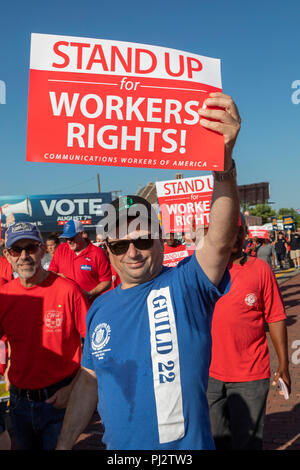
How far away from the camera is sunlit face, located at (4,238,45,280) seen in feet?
11.3

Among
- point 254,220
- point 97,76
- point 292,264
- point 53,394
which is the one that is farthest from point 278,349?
point 254,220

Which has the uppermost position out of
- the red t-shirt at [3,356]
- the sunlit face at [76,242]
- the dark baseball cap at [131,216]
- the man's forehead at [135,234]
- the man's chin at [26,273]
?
the sunlit face at [76,242]

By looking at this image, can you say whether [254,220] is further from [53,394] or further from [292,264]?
[53,394]

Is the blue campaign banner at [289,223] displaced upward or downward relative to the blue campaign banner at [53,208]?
downward

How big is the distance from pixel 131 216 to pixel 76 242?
14.4 ft

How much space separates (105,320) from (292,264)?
78.1ft

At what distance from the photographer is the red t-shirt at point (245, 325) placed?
3410mm

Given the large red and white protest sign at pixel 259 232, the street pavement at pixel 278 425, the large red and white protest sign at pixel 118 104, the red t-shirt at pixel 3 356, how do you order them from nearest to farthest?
the large red and white protest sign at pixel 118 104 < the red t-shirt at pixel 3 356 < the street pavement at pixel 278 425 < the large red and white protest sign at pixel 259 232

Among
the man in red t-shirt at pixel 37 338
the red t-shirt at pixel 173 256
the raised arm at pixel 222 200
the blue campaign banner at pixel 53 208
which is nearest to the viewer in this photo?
the raised arm at pixel 222 200

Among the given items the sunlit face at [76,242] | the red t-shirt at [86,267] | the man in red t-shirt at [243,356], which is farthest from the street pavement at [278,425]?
the sunlit face at [76,242]

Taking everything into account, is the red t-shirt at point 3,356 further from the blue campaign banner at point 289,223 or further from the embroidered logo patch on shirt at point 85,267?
the blue campaign banner at point 289,223

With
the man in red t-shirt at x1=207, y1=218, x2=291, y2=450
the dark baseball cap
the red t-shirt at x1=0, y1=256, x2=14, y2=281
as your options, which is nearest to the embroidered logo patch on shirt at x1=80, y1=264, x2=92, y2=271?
the red t-shirt at x1=0, y1=256, x2=14, y2=281

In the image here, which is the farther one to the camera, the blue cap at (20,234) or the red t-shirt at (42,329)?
the blue cap at (20,234)

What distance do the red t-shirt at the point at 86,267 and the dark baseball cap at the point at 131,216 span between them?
415 cm
